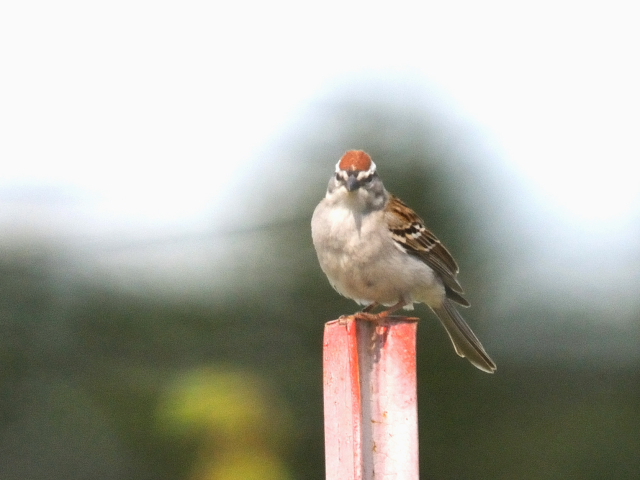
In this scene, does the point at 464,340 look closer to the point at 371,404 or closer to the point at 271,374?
the point at 371,404

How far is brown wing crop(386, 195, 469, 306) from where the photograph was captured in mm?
5305

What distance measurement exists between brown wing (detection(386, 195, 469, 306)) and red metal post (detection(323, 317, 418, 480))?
6.96ft

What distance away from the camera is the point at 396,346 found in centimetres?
310

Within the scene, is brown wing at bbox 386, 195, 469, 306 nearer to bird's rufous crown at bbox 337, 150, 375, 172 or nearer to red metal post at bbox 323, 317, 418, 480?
bird's rufous crown at bbox 337, 150, 375, 172

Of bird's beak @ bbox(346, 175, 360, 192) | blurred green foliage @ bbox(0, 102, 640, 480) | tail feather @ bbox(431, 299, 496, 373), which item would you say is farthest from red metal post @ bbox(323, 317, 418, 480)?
blurred green foliage @ bbox(0, 102, 640, 480)

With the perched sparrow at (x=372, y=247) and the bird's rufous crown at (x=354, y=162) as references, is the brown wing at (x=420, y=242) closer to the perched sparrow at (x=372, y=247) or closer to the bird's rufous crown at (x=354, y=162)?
the perched sparrow at (x=372, y=247)

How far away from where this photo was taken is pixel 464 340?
5.57 metres

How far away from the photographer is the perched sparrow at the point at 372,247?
16.2 ft

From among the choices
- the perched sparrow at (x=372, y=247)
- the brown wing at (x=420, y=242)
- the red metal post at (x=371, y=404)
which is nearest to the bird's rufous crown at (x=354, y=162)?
the perched sparrow at (x=372, y=247)

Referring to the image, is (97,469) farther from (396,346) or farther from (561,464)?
(396,346)

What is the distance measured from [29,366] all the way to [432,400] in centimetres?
423

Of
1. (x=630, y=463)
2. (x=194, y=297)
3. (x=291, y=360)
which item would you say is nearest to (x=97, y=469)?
Answer: (x=291, y=360)

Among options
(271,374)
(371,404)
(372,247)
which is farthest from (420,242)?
(271,374)

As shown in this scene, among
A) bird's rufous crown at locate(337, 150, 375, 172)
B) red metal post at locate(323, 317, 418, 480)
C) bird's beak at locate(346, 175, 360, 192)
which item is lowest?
red metal post at locate(323, 317, 418, 480)
